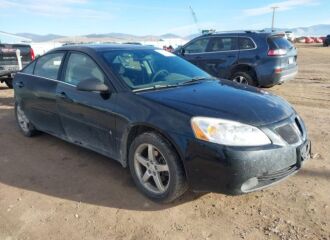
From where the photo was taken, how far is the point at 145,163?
3787 millimetres

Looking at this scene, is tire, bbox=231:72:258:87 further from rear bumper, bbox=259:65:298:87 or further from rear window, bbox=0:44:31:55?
rear window, bbox=0:44:31:55

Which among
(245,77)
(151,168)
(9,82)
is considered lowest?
(9,82)

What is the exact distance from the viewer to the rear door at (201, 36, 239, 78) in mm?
9820

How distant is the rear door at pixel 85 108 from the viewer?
13.6 feet

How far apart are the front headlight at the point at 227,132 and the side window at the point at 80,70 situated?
1.49m

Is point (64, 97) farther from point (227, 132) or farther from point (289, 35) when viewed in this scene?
point (289, 35)

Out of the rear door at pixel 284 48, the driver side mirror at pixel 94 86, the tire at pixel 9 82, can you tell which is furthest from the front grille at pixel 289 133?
the tire at pixel 9 82

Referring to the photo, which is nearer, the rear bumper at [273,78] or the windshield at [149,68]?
the windshield at [149,68]

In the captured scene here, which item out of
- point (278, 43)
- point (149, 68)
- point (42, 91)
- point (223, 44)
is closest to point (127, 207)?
point (149, 68)

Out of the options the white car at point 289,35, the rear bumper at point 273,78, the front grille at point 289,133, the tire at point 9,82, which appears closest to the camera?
the front grille at point 289,133

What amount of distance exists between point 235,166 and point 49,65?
11.3 feet

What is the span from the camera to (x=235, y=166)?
3152 millimetres

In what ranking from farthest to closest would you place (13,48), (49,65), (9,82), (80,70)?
(9,82), (13,48), (49,65), (80,70)

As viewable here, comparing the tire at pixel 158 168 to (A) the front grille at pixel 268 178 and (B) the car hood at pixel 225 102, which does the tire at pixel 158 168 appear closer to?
(B) the car hood at pixel 225 102
